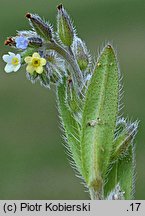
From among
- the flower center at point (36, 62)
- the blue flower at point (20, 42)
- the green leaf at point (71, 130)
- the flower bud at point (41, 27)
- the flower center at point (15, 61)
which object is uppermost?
the flower bud at point (41, 27)

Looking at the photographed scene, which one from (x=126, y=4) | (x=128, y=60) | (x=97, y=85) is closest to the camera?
(x=97, y=85)

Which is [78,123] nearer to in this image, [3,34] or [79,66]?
[79,66]

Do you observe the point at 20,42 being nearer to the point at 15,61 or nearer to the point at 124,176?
the point at 15,61

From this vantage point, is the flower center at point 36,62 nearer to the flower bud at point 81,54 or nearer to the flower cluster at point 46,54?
the flower cluster at point 46,54

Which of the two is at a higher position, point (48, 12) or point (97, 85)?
point (48, 12)

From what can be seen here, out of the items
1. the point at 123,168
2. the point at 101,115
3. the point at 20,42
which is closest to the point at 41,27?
the point at 20,42

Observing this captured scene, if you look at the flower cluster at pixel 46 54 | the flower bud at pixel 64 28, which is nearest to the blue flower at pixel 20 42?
the flower cluster at pixel 46 54

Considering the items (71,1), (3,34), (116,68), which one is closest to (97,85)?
(116,68)
